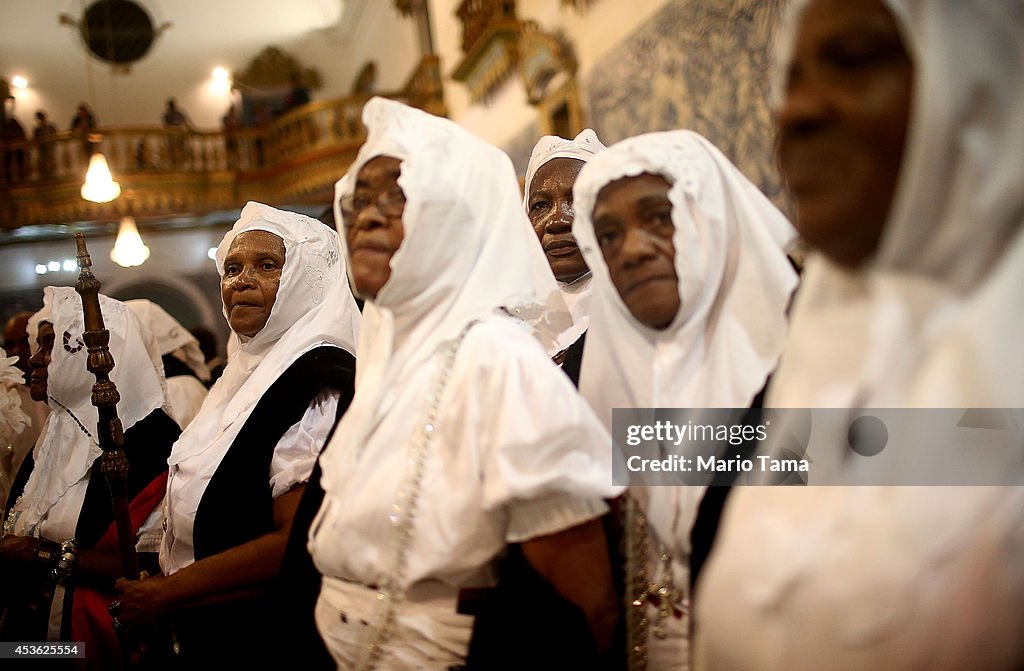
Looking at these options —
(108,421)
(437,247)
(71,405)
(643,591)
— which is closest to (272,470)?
(108,421)

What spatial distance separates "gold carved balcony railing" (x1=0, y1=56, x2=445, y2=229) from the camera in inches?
517

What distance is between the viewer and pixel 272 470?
8.17 feet

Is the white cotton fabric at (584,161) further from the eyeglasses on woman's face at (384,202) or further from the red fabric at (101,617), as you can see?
the red fabric at (101,617)

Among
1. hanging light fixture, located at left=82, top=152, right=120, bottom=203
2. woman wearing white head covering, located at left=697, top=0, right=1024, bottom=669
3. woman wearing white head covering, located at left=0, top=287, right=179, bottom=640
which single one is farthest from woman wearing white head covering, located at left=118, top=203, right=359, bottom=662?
hanging light fixture, located at left=82, top=152, right=120, bottom=203

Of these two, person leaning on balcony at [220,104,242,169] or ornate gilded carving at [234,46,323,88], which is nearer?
person leaning on balcony at [220,104,242,169]

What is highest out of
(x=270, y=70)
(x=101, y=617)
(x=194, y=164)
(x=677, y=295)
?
(x=270, y=70)

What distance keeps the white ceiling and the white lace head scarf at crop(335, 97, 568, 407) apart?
15.6 meters

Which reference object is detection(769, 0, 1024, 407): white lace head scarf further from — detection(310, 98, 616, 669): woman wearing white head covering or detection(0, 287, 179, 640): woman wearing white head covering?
detection(0, 287, 179, 640): woman wearing white head covering

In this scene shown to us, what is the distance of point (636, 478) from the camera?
5.35 feet

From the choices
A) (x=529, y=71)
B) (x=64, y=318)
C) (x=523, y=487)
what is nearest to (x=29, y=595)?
(x=64, y=318)

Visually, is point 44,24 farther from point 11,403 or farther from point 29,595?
point 29,595

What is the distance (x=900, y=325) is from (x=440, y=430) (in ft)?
2.98

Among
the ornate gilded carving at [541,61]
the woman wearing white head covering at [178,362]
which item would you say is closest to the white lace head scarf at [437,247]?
the woman wearing white head covering at [178,362]

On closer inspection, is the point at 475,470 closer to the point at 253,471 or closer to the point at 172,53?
the point at 253,471
